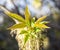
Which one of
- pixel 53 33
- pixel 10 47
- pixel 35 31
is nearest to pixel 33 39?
pixel 35 31

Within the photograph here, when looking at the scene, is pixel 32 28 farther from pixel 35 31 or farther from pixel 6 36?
pixel 6 36

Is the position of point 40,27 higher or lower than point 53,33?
higher

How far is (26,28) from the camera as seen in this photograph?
1006 mm

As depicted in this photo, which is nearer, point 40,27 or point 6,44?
point 40,27

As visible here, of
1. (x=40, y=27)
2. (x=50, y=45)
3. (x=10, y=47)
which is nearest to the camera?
(x=40, y=27)

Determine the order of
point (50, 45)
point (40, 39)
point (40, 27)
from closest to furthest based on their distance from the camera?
point (40, 27)
point (40, 39)
point (50, 45)

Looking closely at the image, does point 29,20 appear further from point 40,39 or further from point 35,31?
point 40,39

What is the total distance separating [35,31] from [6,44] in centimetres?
290

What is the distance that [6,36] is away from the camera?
4.10 meters

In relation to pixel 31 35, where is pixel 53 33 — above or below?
below

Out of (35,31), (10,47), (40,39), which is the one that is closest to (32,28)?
(35,31)

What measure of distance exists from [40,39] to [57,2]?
304 cm

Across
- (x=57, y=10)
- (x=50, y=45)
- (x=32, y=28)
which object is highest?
(x=32, y=28)

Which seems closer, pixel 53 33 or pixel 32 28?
pixel 32 28
